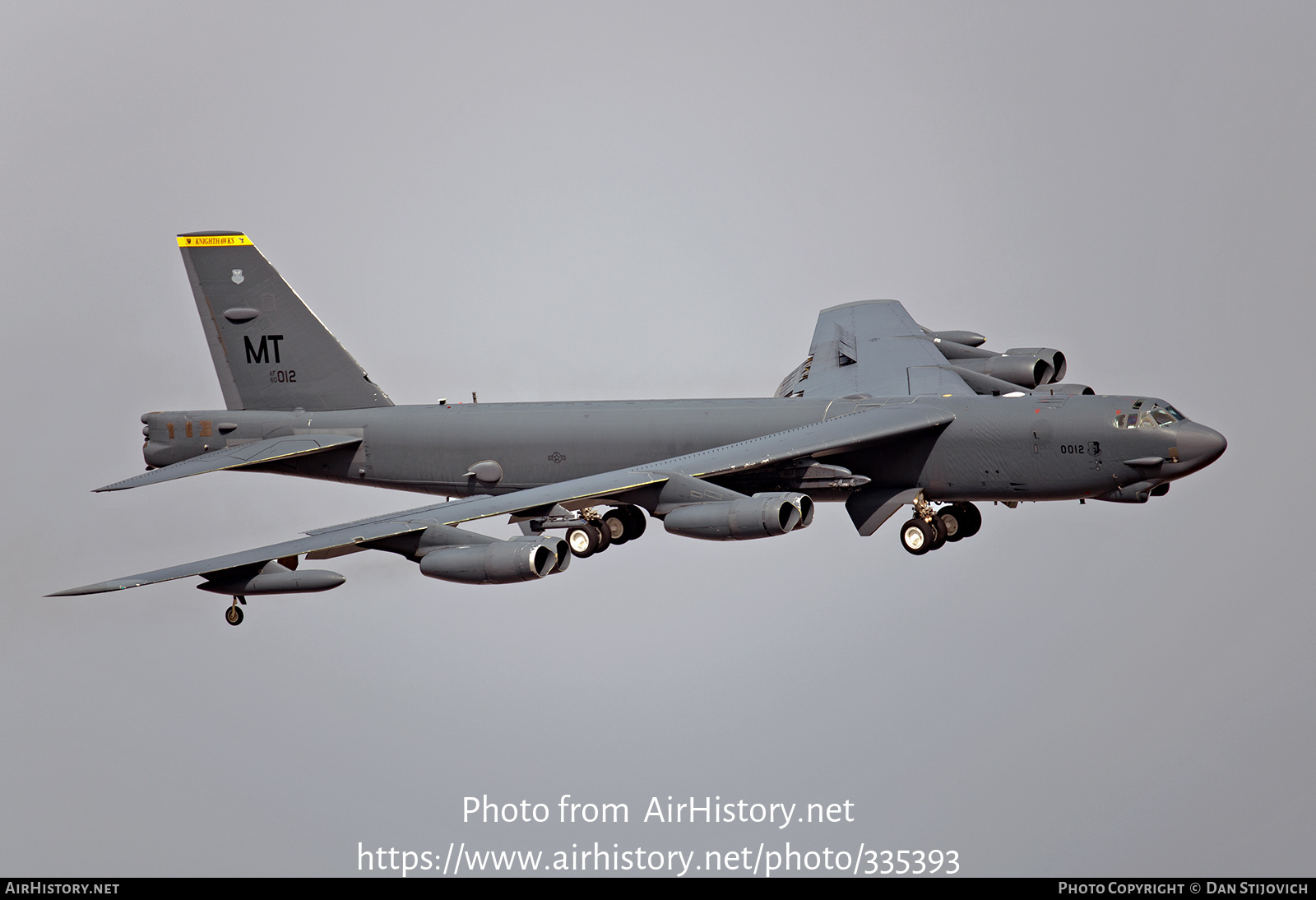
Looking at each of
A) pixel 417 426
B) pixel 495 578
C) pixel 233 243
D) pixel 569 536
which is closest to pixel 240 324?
pixel 233 243

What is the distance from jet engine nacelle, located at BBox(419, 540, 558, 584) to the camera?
25.0 m

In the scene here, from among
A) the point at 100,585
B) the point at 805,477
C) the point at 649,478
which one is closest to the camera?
the point at 100,585

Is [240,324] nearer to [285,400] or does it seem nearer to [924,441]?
[285,400]

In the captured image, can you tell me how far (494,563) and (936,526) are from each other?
9.14 metres

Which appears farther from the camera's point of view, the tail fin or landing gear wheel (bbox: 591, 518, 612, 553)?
the tail fin

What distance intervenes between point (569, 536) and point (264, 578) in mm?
6411

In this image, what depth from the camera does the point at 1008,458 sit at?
28422mm

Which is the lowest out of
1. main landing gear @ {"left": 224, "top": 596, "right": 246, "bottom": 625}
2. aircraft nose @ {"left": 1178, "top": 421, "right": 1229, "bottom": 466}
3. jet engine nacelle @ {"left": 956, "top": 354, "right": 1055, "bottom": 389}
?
main landing gear @ {"left": 224, "top": 596, "right": 246, "bottom": 625}

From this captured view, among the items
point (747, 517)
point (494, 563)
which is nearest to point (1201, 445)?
point (747, 517)

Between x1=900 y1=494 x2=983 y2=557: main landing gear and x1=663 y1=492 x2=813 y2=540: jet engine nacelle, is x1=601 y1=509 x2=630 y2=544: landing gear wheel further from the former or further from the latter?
x1=900 y1=494 x2=983 y2=557: main landing gear

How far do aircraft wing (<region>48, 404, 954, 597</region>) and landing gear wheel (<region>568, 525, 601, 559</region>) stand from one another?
54.4 inches

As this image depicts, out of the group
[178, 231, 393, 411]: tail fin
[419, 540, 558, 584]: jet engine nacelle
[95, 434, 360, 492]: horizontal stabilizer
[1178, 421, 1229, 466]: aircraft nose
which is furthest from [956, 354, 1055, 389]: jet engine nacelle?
[95, 434, 360, 492]: horizontal stabilizer

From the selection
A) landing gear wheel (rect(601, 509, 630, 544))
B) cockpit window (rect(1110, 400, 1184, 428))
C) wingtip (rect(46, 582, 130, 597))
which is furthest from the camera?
landing gear wheel (rect(601, 509, 630, 544))

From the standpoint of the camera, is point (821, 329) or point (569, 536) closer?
point (569, 536)
